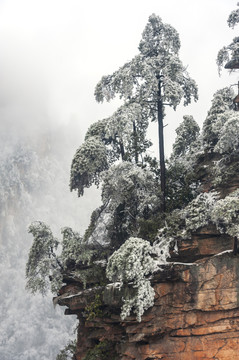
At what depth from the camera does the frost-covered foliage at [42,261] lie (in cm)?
2380

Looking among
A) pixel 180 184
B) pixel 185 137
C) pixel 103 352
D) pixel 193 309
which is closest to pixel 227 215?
pixel 193 309

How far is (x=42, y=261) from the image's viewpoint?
2383 cm

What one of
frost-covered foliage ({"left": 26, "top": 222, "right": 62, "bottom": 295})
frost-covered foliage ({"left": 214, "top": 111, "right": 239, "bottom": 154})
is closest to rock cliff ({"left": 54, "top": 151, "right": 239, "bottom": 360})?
frost-covered foliage ({"left": 214, "top": 111, "right": 239, "bottom": 154})

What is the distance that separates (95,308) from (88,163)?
7.78 meters

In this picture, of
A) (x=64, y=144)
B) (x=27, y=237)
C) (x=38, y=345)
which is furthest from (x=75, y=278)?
(x=64, y=144)

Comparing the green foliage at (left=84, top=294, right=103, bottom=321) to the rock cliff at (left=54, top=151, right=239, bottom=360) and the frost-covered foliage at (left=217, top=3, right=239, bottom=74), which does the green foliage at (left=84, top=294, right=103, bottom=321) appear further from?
the frost-covered foliage at (left=217, top=3, right=239, bottom=74)

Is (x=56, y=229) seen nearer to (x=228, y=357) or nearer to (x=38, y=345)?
(x=38, y=345)

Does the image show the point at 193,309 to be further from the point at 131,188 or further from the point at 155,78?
the point at 155,78

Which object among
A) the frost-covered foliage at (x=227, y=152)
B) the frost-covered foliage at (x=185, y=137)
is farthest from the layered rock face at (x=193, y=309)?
the frost-covered foliage at (x=185, y=137)

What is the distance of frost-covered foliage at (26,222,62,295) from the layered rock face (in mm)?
5257

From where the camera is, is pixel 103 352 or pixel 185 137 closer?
pixel 103 352

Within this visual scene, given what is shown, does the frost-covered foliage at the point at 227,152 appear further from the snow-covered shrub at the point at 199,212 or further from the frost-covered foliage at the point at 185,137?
the frost-covered foliage at the point at 185,137

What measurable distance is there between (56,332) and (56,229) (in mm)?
41938

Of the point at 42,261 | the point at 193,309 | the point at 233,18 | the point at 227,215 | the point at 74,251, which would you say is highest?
the point at 233,18
